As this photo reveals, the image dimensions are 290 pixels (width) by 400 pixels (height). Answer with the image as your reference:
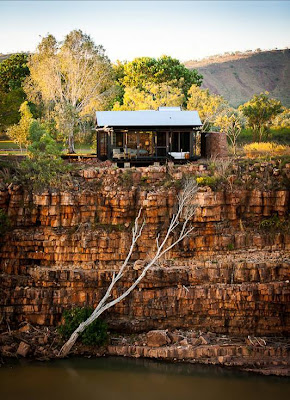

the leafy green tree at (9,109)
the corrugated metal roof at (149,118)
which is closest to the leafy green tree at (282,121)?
the corrugated metal roof at (149,118)

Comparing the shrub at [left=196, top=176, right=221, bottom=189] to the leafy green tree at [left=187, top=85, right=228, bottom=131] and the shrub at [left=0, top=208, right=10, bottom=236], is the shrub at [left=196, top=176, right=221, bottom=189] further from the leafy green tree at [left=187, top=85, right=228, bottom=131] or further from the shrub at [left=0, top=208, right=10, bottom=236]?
the leafy green tree at [left=187, top=85, right=228, bottom=131]

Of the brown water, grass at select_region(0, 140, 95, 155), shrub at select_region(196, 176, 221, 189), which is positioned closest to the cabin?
shrub at select_region(196, 176, 221, 189)

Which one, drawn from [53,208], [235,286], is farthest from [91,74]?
[235,286]

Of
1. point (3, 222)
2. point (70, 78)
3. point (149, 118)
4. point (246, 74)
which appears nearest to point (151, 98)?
point (70, 78)

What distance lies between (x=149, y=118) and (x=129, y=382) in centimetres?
1527

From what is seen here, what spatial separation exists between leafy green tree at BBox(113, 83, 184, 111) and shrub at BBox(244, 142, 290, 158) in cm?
713

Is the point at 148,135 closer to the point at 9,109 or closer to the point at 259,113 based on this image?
the point at 259,113

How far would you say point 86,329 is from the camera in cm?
2253

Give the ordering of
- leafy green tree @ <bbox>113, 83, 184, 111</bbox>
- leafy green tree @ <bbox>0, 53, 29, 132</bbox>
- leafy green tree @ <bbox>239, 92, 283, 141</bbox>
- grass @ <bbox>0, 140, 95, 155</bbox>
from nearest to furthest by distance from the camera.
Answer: grass @ <bbox>0, 140, 95, 155</bbox> < leafy green tree @ <bbox>113, 83, 184, 111</bbox> < leafy green tree @ <bbox>0, 53, 29, 132</bbox> < leafy green tree @ <bbox>239, 92, 283, 141</bbox>

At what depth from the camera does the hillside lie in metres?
81.2

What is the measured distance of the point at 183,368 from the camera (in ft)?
71.3

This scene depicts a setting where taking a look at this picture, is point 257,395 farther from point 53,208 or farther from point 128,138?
point 128,138

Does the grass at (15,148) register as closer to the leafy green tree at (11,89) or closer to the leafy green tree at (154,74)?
the leafy green tree at (11,89)

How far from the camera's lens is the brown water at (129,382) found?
20.0 metres
